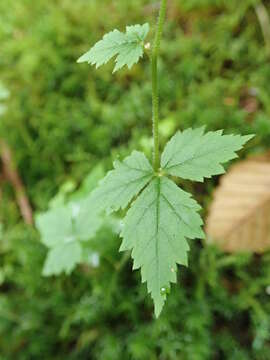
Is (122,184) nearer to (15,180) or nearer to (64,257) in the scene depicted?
(64,257)

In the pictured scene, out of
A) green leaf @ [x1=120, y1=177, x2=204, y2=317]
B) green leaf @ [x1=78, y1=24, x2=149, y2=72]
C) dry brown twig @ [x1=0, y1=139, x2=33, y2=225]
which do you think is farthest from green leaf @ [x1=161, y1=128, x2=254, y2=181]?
dry brown twig @ [x1=0, y1=139, x2=33, y2=225]

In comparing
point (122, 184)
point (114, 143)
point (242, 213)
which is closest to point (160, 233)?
point (122, 184)

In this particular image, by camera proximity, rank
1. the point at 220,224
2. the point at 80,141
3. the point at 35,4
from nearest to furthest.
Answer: the point at 220,224, the point at 80,141, the point at 35,4

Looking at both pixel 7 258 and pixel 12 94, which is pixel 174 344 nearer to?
pixel 7 258

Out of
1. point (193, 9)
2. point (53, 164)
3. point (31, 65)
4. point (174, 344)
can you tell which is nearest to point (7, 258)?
point (53, 164)

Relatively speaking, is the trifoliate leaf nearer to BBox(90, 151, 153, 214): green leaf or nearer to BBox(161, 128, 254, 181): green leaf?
BBox(90, 151, 153, 214): green leaf

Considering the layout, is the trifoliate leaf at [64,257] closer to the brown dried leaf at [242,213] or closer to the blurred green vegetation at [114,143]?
the blurred green vegetation at [114,143]
